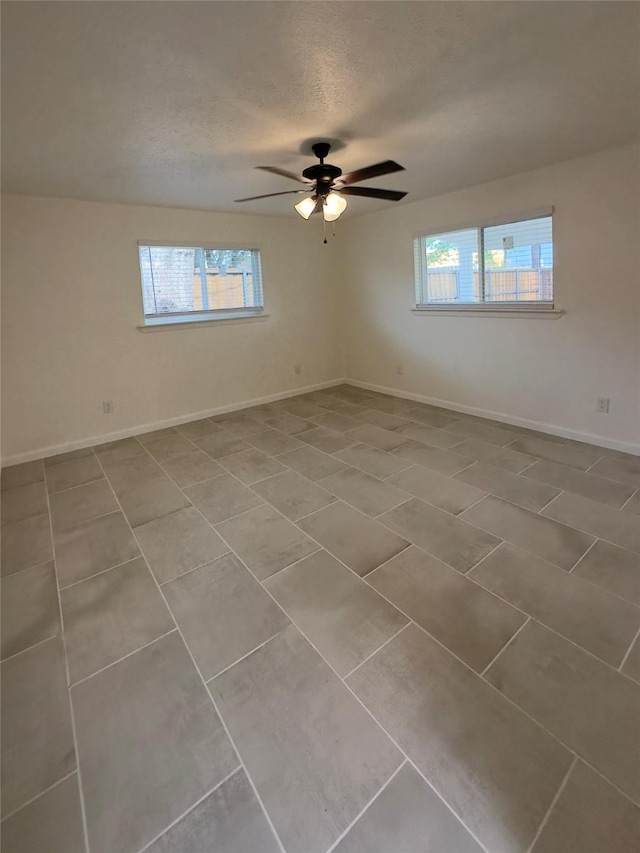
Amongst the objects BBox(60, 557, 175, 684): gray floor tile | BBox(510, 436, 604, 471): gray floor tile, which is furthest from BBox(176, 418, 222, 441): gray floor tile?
BBox(510, 436, 604, 471): gray floor tile

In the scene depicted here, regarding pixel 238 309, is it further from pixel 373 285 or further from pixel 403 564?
pixel 403 564

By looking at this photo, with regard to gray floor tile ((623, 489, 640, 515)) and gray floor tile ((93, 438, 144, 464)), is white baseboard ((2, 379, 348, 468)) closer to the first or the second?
gray floor tile ((93, 438, 144, 464))

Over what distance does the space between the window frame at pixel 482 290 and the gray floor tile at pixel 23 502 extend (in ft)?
13.4

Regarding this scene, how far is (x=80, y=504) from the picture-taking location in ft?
9.93

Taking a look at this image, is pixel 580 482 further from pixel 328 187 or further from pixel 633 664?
pixel 328 187

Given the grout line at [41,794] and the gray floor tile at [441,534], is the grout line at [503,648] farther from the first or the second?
the grout line at [41,794]

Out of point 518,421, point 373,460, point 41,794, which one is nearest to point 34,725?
point 41,794

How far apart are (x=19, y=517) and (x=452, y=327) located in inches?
165

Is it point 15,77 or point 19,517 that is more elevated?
point 15,77

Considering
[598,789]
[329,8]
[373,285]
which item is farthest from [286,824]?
[373,285]

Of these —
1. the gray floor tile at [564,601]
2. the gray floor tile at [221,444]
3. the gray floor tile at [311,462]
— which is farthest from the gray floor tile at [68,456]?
the gray floor tile at [564,601]

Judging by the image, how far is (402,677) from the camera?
1562 mm

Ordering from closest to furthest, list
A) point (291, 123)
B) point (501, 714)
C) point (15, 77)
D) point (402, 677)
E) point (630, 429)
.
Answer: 1. point (501, 714)
2. point (402, 677)
3. point (15, 77)
4. point (291, 123)
5. point (630, 429)

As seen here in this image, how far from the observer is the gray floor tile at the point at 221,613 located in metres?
1.72
